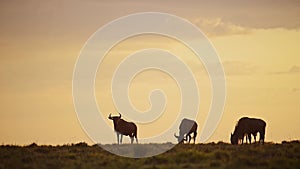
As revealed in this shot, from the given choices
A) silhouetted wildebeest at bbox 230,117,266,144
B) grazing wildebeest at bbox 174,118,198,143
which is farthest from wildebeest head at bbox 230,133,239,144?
grazing wildebeest at bbox 174,118,198,143

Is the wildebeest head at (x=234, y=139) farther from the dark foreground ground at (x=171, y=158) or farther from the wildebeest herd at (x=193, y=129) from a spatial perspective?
the dark foreground ground at (x=171, y=158)

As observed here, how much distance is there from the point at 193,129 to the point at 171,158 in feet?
62.4

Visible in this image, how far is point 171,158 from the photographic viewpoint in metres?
35.4

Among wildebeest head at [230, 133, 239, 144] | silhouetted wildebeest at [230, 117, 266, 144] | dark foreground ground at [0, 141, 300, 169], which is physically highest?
silhouetted wildebeest at [230, 117, 266, 144]

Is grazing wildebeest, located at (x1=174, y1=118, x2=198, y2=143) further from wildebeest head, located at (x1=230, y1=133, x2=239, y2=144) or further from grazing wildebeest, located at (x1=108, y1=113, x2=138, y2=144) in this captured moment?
wildebeest head, located at (x1=230, y1=133, x2=239, y2=144)

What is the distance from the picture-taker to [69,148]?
41.5 m

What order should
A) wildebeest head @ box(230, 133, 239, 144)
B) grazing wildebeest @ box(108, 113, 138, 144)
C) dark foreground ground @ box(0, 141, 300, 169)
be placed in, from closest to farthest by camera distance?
dark foreground ground @ box(0, 141, 300, 169) < wildebeest head @ box(230, 133, 239, 144) < grazing wildebeest @ box(108, 113, 138, 144)

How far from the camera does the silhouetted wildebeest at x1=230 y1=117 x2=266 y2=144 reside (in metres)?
47.8

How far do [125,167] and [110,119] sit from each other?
22361mm

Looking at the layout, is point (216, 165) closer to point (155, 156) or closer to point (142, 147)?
point (155, 156)

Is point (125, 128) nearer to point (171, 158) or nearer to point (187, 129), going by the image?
point (187, 129)

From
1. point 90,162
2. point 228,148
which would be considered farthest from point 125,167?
point 228,148

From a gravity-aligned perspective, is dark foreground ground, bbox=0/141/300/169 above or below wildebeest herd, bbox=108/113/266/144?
below

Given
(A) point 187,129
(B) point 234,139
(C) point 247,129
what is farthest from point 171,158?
(A) point 187,129
